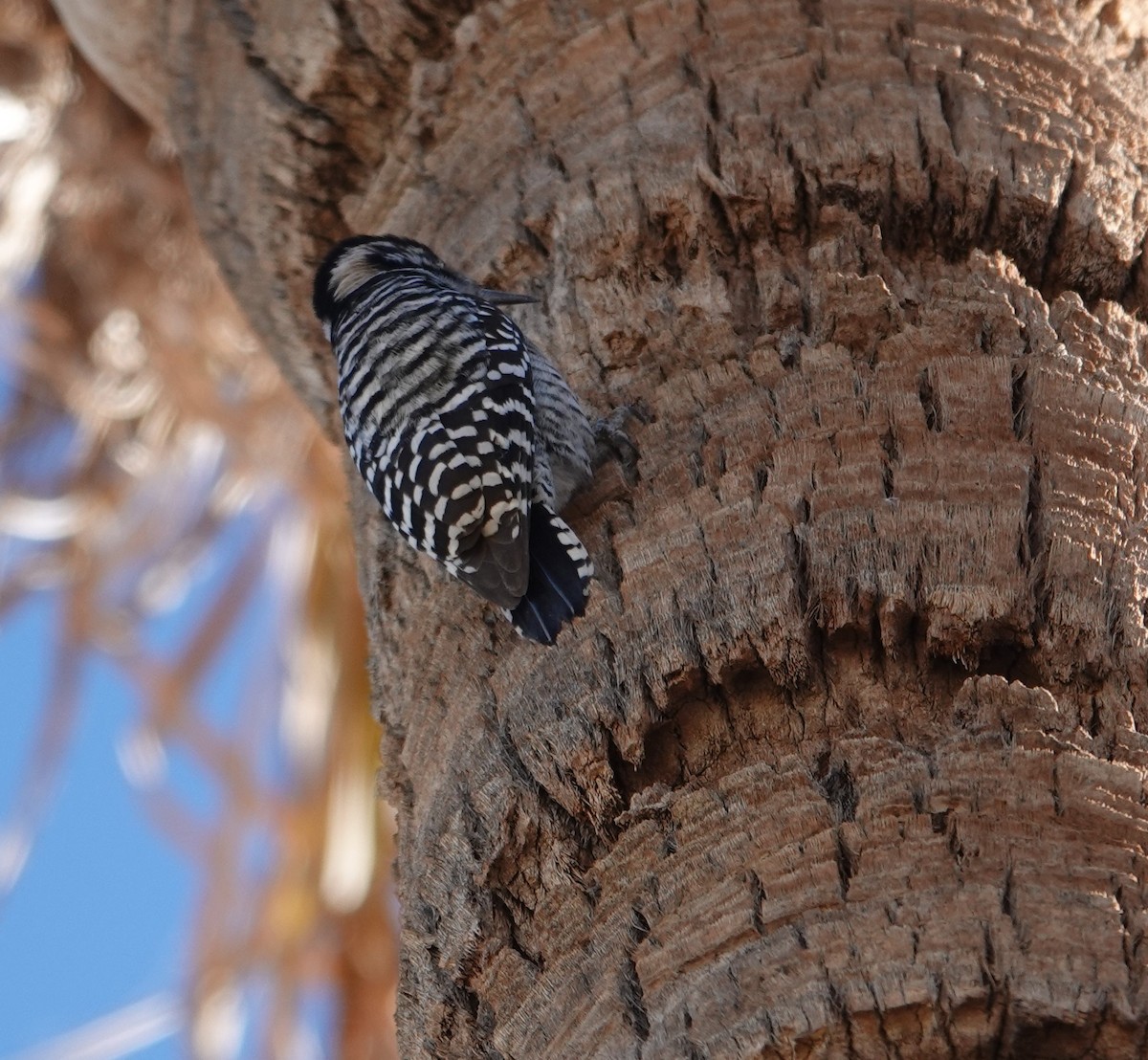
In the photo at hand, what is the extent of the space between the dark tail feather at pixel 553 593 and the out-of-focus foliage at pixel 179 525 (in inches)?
97.5

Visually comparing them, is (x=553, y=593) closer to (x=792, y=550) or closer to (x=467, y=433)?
(x=792, y=550)

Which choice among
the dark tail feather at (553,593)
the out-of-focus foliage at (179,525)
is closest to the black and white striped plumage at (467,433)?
the dark tail feather at (553,593)

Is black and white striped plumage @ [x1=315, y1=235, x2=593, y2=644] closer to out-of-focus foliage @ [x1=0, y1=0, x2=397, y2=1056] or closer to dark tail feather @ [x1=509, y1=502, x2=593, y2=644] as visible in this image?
dark tail feather @ [x1=509, y1=502, x2=593, y2=644]

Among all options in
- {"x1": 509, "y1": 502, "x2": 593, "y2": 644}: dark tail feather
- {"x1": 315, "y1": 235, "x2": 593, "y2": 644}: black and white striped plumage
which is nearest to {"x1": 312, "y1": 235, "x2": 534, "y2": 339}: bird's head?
{"x1": 315, "y1": 235, "x2": 593, "y2": 644}: black and white striped plumage

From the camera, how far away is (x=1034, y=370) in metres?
2.33

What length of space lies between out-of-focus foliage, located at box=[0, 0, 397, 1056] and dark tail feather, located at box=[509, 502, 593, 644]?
2.48 meters

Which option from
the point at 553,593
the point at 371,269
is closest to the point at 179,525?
the point at 371,269

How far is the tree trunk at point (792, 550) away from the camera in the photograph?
178cm

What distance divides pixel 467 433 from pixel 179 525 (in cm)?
320

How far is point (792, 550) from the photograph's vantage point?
221 centimetres

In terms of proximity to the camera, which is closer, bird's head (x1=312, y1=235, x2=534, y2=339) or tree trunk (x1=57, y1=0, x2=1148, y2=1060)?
tree trunk (x1=57, y1=0, x2=1148, y2=1060)

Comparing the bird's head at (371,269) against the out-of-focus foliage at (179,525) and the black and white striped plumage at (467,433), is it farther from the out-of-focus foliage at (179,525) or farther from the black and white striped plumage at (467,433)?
the out-of-focus foliage at (179,525)

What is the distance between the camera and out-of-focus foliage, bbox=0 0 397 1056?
469cm

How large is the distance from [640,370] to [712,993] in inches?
47.4
